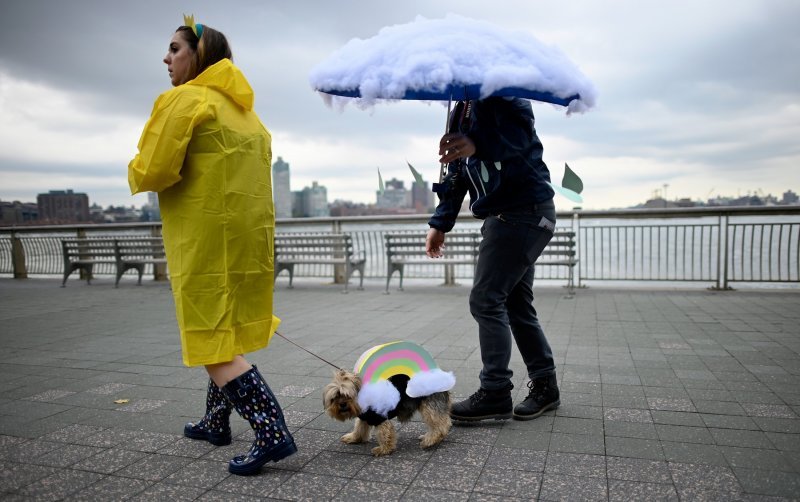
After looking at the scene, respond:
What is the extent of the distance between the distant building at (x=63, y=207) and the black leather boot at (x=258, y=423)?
43.3 feet

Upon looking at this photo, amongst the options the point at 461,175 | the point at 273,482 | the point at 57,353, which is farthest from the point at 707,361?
the point at 57,353

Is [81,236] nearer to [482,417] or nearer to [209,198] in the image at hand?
[209,198]

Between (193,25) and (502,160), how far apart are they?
5.29ft

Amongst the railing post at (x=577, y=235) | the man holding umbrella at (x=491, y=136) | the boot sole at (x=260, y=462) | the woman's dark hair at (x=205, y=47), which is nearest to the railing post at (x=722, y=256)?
the railing post at (x=577, y=235)

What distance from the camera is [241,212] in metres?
2.60

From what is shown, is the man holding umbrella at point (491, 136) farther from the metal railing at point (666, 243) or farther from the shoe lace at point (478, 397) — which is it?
the metal railing at point (666, 243)

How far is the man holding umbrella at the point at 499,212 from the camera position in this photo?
2.94 meters

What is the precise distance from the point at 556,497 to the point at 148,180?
2118mm

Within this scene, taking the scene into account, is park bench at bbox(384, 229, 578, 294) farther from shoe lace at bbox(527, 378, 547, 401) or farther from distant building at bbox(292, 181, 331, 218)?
shoe lace at bbox(527, 378, 547, 401)

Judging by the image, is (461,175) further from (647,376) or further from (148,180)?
(647,376)

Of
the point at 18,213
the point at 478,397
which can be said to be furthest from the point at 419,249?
the point at 18,213

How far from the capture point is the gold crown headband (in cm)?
269

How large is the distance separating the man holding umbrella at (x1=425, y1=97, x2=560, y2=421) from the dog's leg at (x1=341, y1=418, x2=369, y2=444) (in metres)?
0.51

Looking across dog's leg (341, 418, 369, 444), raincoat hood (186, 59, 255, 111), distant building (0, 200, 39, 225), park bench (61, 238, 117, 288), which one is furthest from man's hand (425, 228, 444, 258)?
distant building (0, 200, 39, 225)
